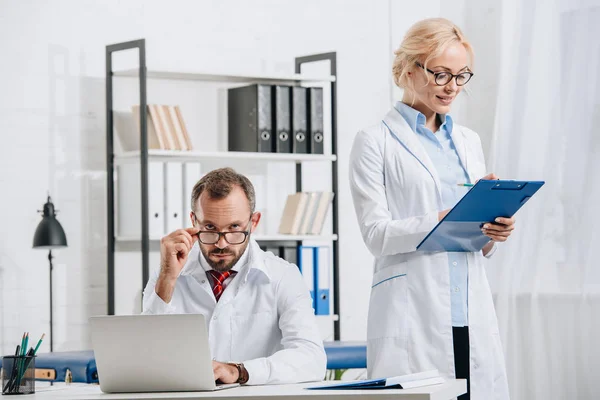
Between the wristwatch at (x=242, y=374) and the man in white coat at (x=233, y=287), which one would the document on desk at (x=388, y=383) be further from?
the man in white coat at (x=233, y=287)

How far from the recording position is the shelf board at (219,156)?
4086 millimetres

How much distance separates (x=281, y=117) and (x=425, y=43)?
2074mm

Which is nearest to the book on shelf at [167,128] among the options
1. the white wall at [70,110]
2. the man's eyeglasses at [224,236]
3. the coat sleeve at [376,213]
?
the white wall at [70,110]

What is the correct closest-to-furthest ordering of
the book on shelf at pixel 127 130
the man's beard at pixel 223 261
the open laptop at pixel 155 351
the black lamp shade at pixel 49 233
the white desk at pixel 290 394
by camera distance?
the white desk at pixel 290 394 < the open laptop at pixel 155 351 < the man's beard at pixel 223 261 < the black lamp shade at pixel 49 233 < the book on shelf at pixel 127 130

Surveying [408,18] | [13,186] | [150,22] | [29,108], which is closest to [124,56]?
[150,22]

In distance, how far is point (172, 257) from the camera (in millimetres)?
1999

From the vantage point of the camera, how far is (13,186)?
4.10 m

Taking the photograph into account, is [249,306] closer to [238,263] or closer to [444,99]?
[238,263]

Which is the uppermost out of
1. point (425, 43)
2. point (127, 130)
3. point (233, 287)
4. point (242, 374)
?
point (425, 43)

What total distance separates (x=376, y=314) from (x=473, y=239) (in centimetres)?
29

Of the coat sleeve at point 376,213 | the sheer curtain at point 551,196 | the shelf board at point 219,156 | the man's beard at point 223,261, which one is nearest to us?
the man's beard at point 223,261

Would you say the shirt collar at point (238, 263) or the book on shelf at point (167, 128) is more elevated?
the book on shelf at point (167, 128)

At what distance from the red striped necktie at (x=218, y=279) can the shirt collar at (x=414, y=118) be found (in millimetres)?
577

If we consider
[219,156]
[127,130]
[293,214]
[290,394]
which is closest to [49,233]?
[127,130]
